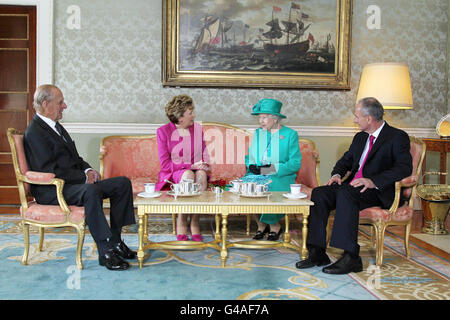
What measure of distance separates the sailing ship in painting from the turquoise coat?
1.34 metres

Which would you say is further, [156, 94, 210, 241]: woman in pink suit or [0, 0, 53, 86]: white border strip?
[0, 0, 53, 86]: white border strip

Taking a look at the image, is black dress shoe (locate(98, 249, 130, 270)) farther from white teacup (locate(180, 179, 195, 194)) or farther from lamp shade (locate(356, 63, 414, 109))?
lamp shade (locate(356, 63, 414, 109))

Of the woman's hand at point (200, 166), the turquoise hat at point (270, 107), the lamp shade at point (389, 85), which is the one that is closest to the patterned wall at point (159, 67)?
the lamp shade at point (389, 85)

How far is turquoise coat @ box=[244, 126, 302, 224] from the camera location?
4.46 metres

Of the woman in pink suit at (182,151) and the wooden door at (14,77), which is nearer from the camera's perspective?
the woman in pink suit at (182,151)

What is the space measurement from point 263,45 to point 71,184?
10.1 ft

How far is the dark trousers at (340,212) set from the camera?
340 centimetres

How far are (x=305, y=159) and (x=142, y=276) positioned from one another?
2647 mm

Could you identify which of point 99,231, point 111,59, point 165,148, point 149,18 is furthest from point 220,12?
point 99,231

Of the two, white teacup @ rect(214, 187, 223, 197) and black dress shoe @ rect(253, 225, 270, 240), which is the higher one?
white teacup @ rect(214, 187, 223, 197)

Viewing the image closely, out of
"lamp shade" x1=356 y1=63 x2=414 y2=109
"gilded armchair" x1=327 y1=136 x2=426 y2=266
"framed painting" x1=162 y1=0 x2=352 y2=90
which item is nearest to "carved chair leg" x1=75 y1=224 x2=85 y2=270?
"gilded armchair" x1=327 y1=136 x2=426 y2=266

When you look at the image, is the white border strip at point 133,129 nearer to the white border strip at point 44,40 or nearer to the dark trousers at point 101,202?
the white border strip at point 44,40

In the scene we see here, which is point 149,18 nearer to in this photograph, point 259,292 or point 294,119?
point 294,119

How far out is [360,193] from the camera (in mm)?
3629
